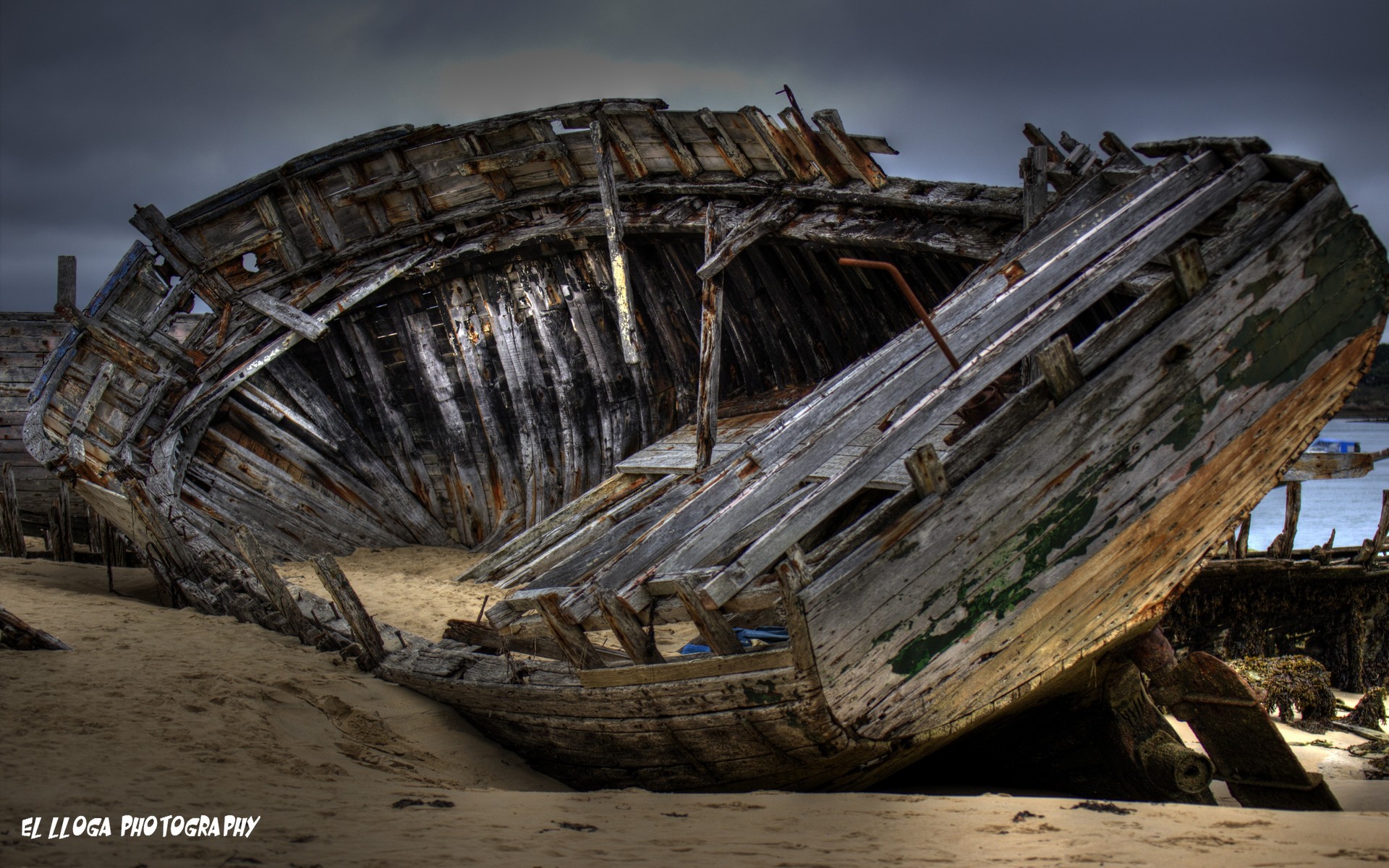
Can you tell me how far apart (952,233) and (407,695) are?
14.1 ft

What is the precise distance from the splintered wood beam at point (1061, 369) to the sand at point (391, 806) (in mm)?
1546

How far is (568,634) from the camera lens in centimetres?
A: 425

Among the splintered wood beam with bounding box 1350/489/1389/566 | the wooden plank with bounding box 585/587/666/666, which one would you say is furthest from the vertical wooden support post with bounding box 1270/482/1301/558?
the wooden plank with bounding box 585/587/666/666

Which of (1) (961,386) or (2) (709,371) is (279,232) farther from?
(1) (961,386)

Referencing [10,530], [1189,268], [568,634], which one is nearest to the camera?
[1189,268]

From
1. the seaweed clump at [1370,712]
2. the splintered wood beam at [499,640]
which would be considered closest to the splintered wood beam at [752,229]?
the splintered wood beam at [499,640]

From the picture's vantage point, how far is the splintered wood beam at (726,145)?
25.0 feet

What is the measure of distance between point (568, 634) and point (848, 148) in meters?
4.22

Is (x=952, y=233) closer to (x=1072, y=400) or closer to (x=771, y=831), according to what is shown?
(x=1072, y=400)

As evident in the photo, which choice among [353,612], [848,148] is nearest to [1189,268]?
[848,148]

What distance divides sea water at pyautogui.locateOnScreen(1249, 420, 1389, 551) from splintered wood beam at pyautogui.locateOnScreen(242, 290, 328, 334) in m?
21.6

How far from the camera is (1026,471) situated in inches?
145

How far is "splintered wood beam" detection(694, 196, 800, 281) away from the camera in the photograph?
6645mm

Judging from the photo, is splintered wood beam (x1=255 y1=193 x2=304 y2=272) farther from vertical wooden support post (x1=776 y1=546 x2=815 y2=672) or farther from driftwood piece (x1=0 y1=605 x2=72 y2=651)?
vertical wooden support post (x1=776 y1=546 x2=815 y2=672)
